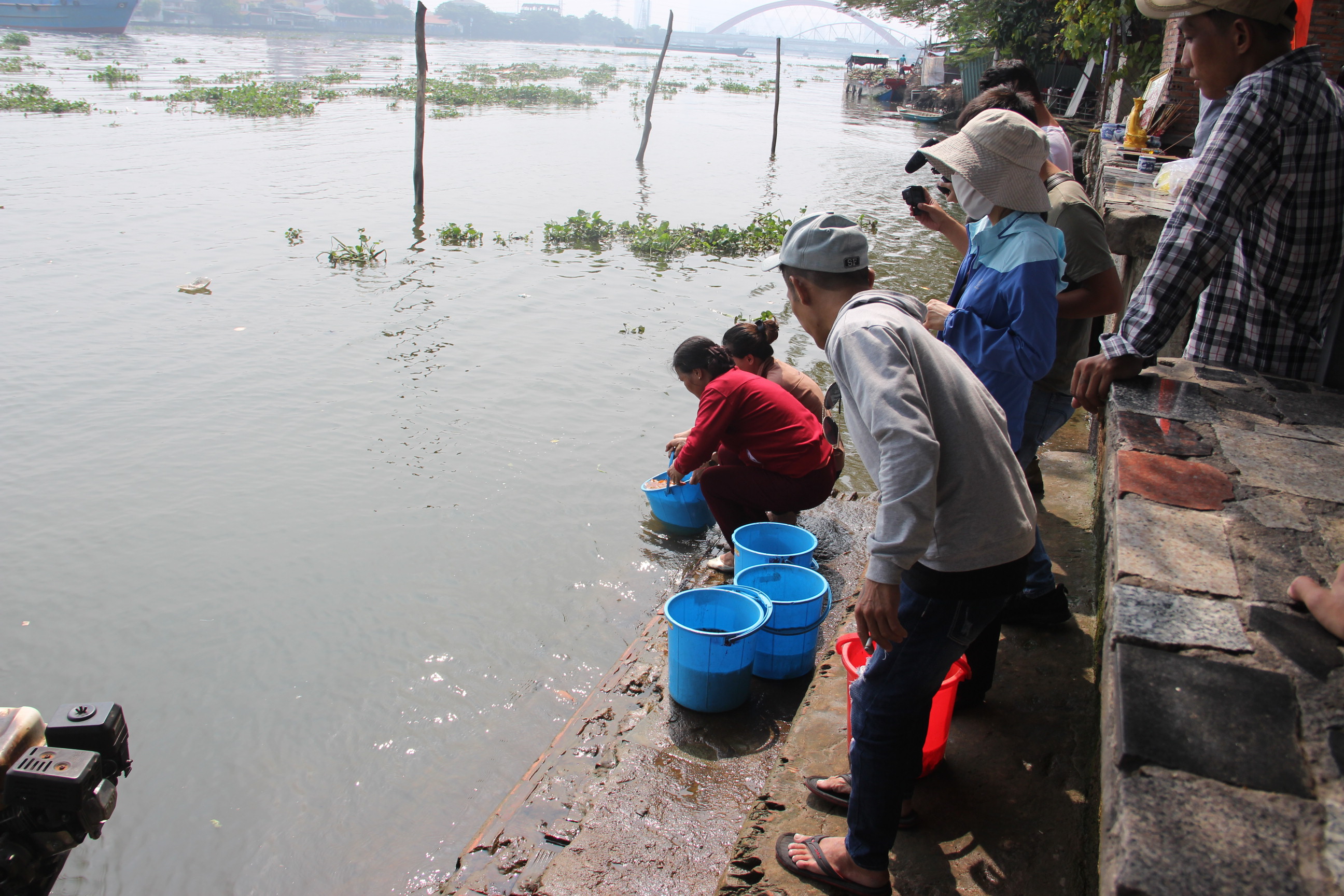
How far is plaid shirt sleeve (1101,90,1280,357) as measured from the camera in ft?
6.93

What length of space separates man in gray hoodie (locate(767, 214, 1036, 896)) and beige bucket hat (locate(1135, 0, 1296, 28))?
3.27 feet

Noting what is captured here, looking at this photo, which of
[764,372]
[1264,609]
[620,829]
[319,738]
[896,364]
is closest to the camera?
[1264,609]

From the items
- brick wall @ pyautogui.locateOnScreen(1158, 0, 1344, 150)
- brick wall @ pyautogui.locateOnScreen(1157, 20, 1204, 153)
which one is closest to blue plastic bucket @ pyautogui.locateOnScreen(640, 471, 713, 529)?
brick wall @ pyautogui.locateOnScreen(1158, 0, 1344, 150)

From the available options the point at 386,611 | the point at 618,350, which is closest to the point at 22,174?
the point at 618,350

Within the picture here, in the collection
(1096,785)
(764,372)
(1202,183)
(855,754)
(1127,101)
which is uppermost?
(1127,101)

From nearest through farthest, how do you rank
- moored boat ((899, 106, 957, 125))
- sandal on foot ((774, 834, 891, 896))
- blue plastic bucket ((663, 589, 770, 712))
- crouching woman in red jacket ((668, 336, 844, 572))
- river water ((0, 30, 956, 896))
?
sandal on foot ((774, 834, 891, 896)) → blue plastic bucket ((663, 589, 770, 712)) → river water ((0, 30, 956, 896)) → crouching woman in red jacket ((668, 336, 844, 572)) → moored boat ((899, 106, 957, 125))

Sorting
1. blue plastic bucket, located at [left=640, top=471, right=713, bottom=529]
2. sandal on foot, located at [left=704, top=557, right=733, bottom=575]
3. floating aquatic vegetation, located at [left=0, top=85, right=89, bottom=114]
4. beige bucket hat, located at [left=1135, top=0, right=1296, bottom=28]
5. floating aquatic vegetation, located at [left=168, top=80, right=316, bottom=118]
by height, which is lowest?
sandal on foot, located at [left=704, top=557, right=733, bottom=575]

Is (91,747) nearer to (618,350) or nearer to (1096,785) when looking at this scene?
(1096,785)

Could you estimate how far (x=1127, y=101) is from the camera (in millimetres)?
12289

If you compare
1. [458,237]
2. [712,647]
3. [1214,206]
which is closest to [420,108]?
[458,237]

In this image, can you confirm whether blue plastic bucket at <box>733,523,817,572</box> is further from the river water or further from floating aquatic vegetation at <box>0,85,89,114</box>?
floating aquatic vegetation at <box>0,85,89,114</box>

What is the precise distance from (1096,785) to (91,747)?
265cm

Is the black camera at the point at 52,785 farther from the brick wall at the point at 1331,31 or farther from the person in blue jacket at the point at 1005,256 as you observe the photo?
the brick wall at the point at 1331,31

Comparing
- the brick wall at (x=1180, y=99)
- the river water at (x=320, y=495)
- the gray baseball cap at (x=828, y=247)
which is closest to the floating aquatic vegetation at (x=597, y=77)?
the river water at (x=320, y=495)
